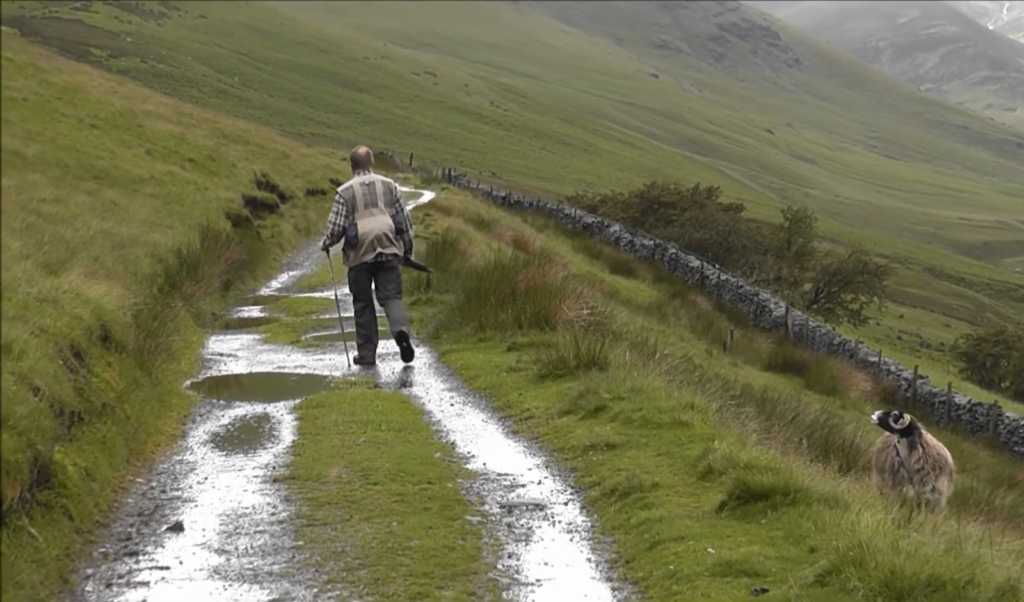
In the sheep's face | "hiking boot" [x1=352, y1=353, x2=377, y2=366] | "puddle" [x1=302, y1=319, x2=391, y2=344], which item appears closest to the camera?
the sheep's face

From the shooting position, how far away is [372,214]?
10688mm

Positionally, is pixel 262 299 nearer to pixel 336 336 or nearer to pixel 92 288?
pixel 336 336

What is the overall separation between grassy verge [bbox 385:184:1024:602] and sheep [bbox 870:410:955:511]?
0.32 meters

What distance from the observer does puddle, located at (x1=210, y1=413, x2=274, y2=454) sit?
8.31 metres

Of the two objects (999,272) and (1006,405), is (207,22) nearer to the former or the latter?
(999,272)

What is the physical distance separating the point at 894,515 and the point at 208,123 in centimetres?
3677

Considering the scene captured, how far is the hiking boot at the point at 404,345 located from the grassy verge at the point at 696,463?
513 mm

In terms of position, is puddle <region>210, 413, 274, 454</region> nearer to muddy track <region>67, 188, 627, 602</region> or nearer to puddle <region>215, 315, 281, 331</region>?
muddy track <region>67, 188, 627, 602</region>

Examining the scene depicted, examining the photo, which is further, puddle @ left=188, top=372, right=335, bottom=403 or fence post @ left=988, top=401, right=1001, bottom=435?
fence post @ left=988, top=401, right=1001, bottom=435

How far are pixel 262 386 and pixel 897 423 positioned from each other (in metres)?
6.08

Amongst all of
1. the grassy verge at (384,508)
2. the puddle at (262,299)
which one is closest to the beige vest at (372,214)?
the grassy verge at (384,508)

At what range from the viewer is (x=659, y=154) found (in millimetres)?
145375

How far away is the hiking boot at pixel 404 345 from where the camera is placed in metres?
11.3

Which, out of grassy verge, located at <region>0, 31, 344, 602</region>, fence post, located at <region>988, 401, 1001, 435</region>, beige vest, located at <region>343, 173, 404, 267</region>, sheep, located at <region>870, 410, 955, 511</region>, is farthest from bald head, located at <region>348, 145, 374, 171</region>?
fence post, located at <region>988, 401, 1001, 435</region>
